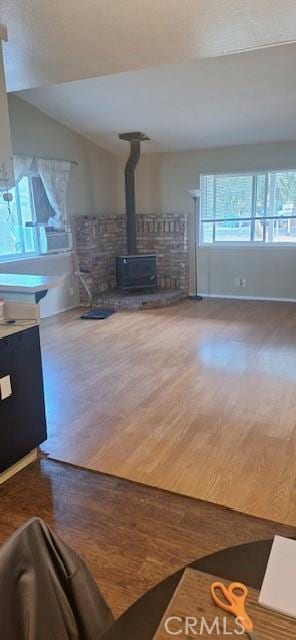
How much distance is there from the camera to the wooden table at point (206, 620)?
2.40 ft

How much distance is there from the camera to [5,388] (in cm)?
226

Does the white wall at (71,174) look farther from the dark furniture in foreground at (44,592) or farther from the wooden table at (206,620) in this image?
the wooden table at (206,620)

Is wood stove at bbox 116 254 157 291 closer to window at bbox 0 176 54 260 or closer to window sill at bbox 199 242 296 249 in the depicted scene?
window sill at bbox 199 242 296 249

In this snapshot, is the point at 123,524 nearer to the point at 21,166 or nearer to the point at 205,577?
the point at 205,577

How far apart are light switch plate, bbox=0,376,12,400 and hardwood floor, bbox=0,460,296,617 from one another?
48 centimetres

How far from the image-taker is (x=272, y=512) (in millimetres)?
2037

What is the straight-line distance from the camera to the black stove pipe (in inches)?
257

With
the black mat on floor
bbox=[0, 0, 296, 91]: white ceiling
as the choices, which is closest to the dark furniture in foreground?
bbox=[0, 0, 296, 91]: white ceiling

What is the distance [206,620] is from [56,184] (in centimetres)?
586

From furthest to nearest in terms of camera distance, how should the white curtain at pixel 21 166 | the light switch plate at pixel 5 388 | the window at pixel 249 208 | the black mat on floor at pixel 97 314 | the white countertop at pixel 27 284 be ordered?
the window at pixel 249 208 < the black mat on floor at pixel 97 314 < the white curtain at pixel 21 166 < the white countertop at pixel 27 284 < the light switch plate at pixel 5 388

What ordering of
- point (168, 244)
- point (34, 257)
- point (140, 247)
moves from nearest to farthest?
point (34, 257)
point (168, 244)
point (140, 247)

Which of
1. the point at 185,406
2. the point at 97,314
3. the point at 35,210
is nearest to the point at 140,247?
the point at 97,314

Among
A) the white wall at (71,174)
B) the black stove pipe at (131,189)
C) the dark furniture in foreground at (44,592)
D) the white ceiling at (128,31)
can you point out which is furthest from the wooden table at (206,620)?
the black stove pipe at (131,189)

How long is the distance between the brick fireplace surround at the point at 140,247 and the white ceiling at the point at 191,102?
3.90ft
